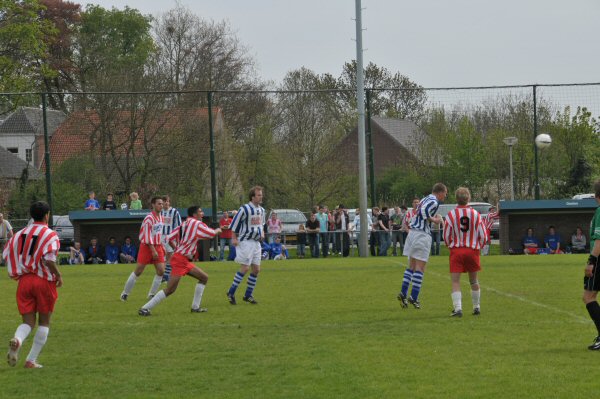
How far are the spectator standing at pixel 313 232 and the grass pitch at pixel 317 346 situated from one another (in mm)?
Answer: 13339

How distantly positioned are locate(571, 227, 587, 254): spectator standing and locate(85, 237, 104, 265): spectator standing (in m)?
15.7

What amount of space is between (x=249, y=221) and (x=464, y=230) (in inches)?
160

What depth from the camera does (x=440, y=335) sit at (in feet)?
39.9

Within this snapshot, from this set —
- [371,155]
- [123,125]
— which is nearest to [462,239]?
[371,155]

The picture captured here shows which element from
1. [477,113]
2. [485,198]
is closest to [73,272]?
[477,113]

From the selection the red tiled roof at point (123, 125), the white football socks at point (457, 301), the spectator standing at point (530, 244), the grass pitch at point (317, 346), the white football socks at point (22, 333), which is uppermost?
the red tiled roof at point (123, 125)

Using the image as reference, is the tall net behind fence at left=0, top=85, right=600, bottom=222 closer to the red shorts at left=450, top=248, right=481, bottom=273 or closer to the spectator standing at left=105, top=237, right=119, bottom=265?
the spectator standing at left=105, top=237, right=119, bottom=265

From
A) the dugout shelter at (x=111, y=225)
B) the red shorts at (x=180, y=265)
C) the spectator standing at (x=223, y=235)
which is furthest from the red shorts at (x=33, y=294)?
the dugout shelter at (x=111, y=225)

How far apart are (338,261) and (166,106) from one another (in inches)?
593

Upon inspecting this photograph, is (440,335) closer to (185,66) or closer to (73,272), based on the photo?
(73,272)

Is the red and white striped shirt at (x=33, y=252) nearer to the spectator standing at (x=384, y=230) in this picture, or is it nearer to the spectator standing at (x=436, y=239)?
the spectator standing at (x=436, y=239)

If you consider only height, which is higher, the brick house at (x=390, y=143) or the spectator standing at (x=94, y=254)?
the brick house at (x=390, y=143)

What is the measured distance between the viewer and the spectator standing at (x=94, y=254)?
32906 mm

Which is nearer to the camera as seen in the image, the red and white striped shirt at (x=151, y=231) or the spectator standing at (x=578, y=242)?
the red and white striped shirt at (x=151, y=231)
